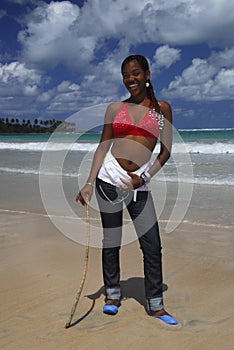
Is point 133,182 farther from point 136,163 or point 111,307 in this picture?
point 111,307

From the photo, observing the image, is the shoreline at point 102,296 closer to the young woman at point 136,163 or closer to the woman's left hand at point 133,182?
the young woman at point 136,163

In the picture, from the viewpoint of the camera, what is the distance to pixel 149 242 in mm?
2746

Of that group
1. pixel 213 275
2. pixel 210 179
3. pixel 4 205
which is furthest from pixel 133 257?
pixel 210 179

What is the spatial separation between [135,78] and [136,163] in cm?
59

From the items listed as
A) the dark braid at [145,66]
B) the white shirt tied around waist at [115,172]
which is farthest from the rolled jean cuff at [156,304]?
the dark braid at [145,66]

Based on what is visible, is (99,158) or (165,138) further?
(99,158)

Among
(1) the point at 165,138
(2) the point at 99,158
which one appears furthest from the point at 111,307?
(1) the point at 165,138

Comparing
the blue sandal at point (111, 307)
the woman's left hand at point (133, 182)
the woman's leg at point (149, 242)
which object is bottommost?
the blue sandal at point (111, 307)

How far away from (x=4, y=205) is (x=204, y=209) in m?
3.67

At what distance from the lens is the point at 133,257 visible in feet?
13.6

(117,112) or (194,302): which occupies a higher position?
(117,112)

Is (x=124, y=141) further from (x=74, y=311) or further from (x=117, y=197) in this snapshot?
(x=74, y=311)

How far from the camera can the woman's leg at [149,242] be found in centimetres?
275

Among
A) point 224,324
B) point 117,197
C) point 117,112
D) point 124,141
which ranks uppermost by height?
point 117,112
